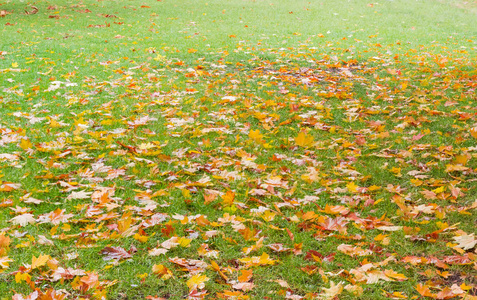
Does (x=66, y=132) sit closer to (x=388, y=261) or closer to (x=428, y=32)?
(x=388, y=261)

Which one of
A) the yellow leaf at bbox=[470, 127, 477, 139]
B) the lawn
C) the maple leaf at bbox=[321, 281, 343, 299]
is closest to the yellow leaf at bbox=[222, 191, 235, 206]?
the lawn

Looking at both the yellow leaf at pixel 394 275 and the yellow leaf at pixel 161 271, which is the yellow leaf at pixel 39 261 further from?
the yellow leaf at pixel 394 275

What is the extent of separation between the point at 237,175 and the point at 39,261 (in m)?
1.72

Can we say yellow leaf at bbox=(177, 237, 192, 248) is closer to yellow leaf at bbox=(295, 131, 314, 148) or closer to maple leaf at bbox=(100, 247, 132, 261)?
maple leaf at bbox=(100, 247, 132, 261)

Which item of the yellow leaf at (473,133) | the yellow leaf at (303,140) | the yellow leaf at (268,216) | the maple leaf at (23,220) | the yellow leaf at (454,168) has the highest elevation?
the yellow leaf at (473,133)

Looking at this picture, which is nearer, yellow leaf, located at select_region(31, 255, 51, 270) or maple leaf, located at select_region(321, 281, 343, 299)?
maple leaf, located at select_region(321, 281, 343, 299)

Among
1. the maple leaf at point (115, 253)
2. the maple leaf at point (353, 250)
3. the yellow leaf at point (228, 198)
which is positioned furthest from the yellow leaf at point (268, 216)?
the maple leaf at point (115, 253)

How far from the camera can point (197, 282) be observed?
2.29 meters

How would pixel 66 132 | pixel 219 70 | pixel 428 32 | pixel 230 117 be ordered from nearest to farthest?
pixel 66 132, pixel 230 117, pixel 219 70, pixel 428 32

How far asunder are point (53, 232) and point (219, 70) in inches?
198

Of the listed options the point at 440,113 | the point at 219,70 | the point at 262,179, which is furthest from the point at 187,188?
the point at 219,70

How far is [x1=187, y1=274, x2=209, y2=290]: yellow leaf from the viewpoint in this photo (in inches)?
89.4

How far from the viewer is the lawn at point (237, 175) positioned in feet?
7.78

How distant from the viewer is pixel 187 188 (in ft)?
11.0
